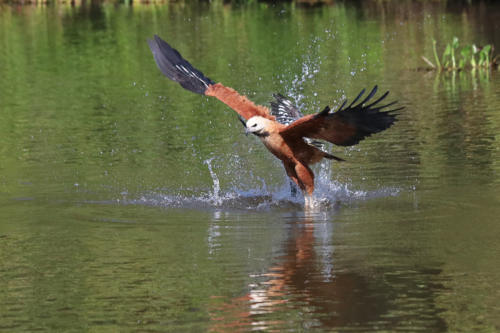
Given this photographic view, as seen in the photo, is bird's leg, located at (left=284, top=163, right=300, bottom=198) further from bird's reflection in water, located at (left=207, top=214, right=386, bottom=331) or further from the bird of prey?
bird's reflection in water, located at (left=207, top=214, right=386, bottom=331)

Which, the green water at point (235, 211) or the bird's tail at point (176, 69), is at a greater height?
the bird's tail at point (176, 69)

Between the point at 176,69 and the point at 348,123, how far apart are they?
8.71ft

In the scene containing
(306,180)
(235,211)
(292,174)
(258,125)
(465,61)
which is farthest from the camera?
(465,61)

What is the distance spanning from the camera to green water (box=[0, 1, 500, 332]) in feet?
26.1

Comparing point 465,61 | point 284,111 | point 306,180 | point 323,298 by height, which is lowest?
point 323,298

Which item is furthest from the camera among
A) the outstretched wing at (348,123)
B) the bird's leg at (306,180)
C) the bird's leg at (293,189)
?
the bird's leg at (293,189)

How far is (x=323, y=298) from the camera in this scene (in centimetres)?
815

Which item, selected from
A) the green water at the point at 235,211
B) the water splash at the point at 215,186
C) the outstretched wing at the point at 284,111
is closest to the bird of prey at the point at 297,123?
the green water at the point at 235,211

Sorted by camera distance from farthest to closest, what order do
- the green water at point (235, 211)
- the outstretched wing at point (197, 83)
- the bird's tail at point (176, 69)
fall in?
1. the bird's tail at point (176, 69)
2. the outstretched wing at point (197, 83)
3. the green water at point (235, 211)

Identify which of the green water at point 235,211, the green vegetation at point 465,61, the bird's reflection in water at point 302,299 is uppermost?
the green vegetation at point 465,61

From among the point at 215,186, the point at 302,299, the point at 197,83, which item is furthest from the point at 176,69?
the point at 302,299

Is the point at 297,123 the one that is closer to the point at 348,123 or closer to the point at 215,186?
the point at 348,123

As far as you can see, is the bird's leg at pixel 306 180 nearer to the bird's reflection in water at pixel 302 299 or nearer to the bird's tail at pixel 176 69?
the bird's tail at pixel 176 69

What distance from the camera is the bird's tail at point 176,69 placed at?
1228 centimetres
